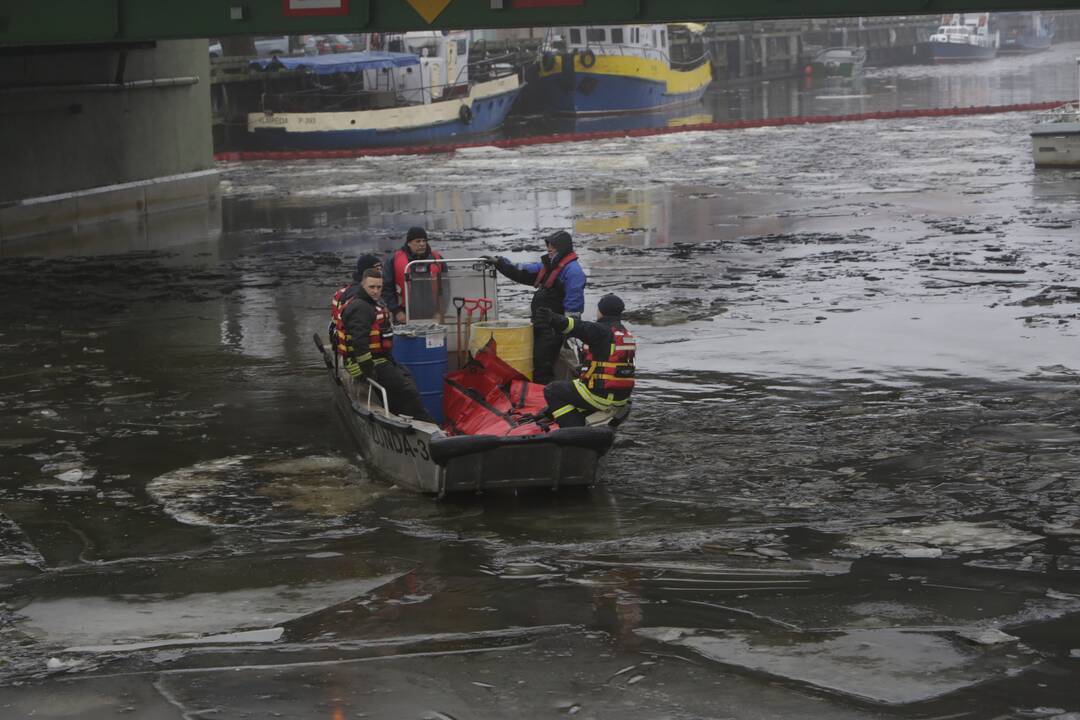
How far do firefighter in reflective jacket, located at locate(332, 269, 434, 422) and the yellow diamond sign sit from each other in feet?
24.1

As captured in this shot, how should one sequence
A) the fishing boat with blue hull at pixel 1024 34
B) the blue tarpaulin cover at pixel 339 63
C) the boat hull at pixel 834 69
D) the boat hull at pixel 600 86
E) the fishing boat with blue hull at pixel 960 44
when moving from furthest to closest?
the fishing boat with blue hull at pixel 1024 34 → the fishing boat with blue hull at pixel 960 44 → the boat hull at pixel 834 69 → the boat hull at pixel 600 86 → the blue tarpaulin cover at pixel 339 63

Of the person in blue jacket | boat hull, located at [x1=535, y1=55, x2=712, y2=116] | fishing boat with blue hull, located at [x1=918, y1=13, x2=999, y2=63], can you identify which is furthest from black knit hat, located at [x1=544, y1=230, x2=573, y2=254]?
fishing boat with blue hull, located at [x1=918, y1=13, x2=999, y2=63]

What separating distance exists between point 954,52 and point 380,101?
78122mm

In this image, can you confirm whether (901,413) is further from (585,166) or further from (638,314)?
(585,166)

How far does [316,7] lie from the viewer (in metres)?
19.6

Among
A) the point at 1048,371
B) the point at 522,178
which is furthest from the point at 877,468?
the point at 522,178

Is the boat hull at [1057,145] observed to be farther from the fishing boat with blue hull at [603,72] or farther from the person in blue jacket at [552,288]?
the fishing boat with blue hull at [603,72]

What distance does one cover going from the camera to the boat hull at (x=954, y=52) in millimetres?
123312

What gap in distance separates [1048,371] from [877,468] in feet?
14.4

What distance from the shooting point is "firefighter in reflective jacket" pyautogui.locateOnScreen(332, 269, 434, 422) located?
1250cm

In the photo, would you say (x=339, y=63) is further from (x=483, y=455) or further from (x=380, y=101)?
(x=483, y=455)

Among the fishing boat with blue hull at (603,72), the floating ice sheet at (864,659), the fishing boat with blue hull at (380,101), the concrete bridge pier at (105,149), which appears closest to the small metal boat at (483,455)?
the floating ice sheet at (864,659)

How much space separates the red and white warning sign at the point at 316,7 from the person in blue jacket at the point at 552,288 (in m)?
6.45

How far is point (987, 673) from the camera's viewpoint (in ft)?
26.7
